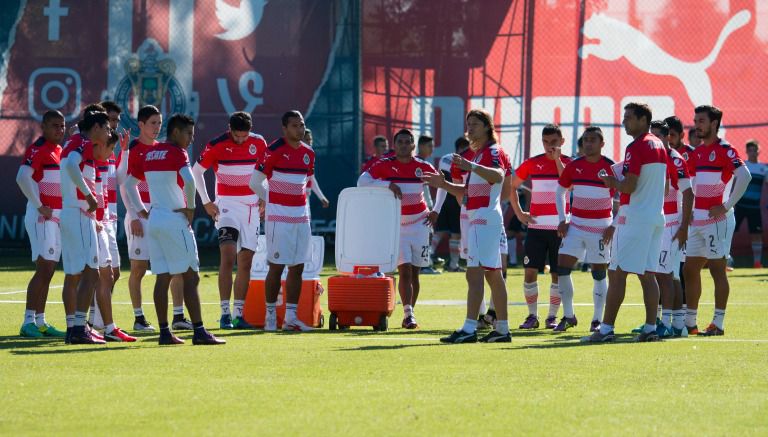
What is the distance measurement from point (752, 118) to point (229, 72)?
11.0m

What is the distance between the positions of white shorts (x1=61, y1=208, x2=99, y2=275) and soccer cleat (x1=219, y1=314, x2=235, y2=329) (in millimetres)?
2460

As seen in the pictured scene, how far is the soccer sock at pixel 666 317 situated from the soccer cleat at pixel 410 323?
2.57 meters

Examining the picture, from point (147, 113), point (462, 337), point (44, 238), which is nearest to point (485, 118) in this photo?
point (462, 337)

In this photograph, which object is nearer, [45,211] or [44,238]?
[45,211]

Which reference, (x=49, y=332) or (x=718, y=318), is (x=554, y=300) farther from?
(x=49, y=332)

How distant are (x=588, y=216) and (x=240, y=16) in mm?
16610

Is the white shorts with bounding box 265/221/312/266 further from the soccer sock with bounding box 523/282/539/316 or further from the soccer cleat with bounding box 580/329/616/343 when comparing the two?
the soccer cleat with bounding box 580/329/616/343

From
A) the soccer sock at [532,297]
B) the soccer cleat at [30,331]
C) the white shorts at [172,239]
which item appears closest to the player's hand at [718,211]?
the soccer sock at [532,297]

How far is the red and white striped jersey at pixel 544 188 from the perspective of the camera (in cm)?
1448

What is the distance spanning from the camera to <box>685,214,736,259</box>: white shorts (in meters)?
13.0

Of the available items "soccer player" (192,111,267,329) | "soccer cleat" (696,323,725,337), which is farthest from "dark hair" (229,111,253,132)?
"soccer cleat" (696,323,725,337)

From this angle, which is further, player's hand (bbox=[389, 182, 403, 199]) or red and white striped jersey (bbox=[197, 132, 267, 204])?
red and white striped jersey (bbox=[197, 132, 267, 204])

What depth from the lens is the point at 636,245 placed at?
11.8 metres

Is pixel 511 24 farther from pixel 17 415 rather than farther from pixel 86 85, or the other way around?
pixel 17 415
